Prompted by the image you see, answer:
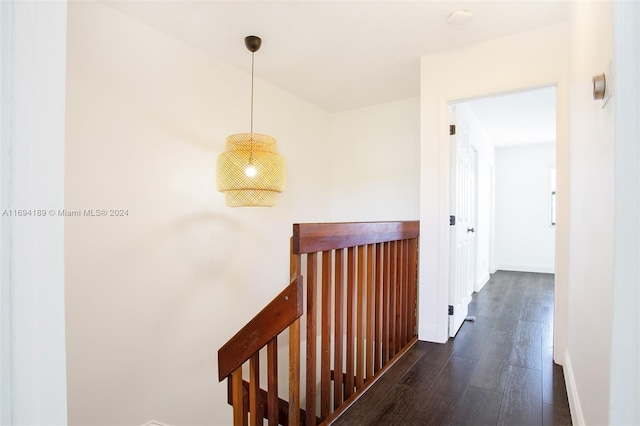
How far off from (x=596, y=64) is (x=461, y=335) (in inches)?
91.2

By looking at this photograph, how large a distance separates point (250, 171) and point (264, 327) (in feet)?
3.31

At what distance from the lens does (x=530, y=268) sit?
587 centimetres

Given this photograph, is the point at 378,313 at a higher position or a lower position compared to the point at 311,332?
lower

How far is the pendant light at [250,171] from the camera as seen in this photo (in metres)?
2.03

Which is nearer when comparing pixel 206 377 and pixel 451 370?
pixel 451 370

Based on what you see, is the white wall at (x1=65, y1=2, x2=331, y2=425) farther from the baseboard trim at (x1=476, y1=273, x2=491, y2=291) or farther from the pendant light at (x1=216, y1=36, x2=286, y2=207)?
the baseboard trim at (x1=476, y1=273, x2=491, y2=291)

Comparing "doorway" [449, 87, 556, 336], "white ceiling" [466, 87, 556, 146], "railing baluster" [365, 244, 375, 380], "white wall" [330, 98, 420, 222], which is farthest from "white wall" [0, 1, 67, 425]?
"doorway" [449, 87, 556, 336]

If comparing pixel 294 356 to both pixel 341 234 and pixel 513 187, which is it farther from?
pixel 513 187

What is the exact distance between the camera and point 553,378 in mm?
1959

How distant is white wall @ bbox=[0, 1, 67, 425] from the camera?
445 millimetres

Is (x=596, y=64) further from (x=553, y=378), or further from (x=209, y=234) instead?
(x=209, y=234)

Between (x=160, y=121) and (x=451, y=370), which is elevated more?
(x=160, y=121)

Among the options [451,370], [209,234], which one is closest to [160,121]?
[209,234]

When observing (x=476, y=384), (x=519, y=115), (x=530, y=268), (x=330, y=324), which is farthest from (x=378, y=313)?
(x=530, y=268)
